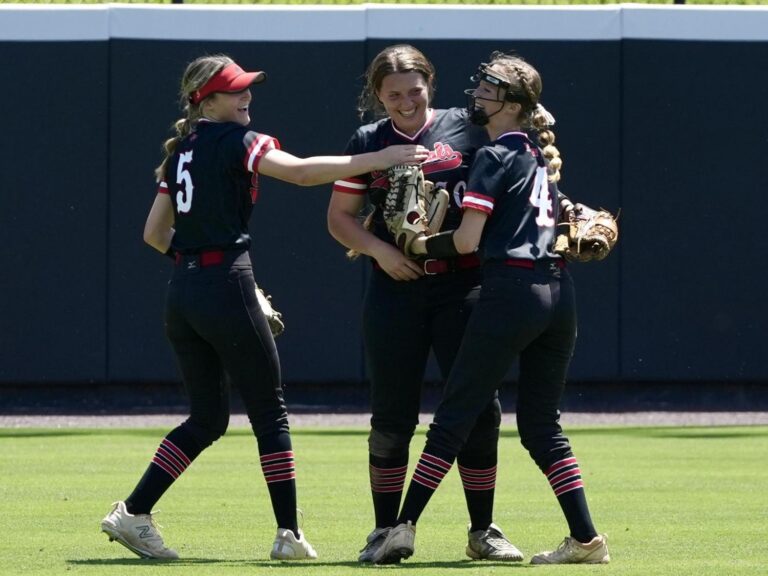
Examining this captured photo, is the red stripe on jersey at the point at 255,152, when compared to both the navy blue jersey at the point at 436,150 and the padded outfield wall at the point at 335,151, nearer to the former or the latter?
the navy blue jersey at the point at 436,150

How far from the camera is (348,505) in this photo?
7.84m

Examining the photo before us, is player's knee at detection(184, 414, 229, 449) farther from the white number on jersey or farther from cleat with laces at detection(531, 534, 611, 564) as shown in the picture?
cleat with laces at detection(531, 534, 611, 564)

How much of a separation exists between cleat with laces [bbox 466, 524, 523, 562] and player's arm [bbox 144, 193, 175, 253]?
1.66m

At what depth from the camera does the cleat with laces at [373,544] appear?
5.84 meters

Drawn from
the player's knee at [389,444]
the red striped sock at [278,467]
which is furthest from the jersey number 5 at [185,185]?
the player's knee at [389,444]

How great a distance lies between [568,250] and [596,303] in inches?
317

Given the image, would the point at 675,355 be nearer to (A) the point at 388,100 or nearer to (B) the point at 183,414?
(B) the point at 183,414

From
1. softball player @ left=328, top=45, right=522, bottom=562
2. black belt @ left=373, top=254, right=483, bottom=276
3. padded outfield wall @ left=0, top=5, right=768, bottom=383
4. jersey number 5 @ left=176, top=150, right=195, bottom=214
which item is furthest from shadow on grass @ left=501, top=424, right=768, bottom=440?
jersey number 5 @ left=176, top=150, right=195, bottom=214

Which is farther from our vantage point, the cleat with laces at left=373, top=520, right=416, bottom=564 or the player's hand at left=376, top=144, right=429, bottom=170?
the player's hand at left=376, top=144, right=429, bottom=170

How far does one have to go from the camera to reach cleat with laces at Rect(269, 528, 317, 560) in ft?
19.3

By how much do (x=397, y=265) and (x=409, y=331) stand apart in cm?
27

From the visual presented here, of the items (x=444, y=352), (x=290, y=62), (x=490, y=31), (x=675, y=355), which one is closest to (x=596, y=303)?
(x=675, y=355)

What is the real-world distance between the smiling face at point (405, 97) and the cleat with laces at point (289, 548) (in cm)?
161

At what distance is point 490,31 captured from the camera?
13789 millimetres
